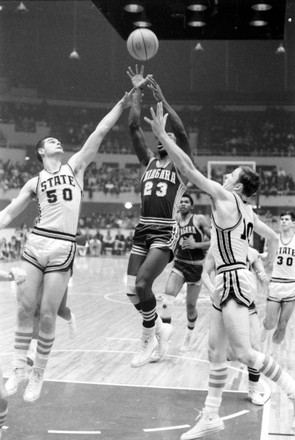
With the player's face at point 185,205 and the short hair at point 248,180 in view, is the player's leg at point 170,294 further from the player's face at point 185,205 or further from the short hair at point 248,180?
the short hair at point 248,180

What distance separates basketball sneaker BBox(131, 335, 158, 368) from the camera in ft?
17.5

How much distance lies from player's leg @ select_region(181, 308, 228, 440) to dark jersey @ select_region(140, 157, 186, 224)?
1.24 m

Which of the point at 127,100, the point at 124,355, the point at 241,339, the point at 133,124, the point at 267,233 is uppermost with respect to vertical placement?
the point at 127,100

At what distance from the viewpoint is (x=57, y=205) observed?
182 inches

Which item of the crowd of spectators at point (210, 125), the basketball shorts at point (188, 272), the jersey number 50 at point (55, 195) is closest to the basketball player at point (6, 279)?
the jersey number 50 at point (55, 195)

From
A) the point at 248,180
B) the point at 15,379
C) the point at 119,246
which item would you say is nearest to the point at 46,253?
the point at 15,379

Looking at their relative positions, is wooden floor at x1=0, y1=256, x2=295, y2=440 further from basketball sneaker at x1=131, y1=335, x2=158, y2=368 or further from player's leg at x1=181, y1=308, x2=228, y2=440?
basketball sneaker at x1=131, y1=335, x2=158, y2=368

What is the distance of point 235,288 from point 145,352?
1485mm

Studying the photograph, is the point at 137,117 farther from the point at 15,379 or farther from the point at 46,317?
the point at 15,379

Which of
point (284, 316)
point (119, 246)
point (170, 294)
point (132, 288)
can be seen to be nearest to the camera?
point (132, 288)

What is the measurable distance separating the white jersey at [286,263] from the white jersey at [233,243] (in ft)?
10.4

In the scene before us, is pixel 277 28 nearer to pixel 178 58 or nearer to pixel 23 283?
pixel 178 58

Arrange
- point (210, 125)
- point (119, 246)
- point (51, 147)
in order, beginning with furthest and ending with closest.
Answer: point (119, 246) → point (210, 125) → point (51, 147)

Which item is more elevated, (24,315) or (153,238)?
(153,238)
